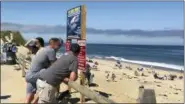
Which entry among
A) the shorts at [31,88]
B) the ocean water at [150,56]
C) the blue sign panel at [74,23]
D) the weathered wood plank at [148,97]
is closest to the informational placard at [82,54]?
the blue sign panel at [74,23]

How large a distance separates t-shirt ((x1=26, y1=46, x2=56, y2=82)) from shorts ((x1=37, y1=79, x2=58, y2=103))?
556mm

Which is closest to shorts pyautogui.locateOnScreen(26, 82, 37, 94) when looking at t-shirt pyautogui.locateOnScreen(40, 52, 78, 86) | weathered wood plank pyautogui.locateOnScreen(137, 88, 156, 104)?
t-shirt pyautogui.locateOnScreen(40, 52, 78, 86)

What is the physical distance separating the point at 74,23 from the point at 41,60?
2.99 m

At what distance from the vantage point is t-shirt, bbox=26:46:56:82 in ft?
20.4

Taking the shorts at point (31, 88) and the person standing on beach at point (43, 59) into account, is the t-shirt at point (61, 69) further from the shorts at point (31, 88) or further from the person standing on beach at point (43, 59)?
the shorts at point (31, 88)

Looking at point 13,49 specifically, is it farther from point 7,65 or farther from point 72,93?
point 72,93

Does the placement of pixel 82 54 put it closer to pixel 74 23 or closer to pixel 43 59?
pixel 74 23

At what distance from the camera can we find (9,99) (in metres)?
9.34

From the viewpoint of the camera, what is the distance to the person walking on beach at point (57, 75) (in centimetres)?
548

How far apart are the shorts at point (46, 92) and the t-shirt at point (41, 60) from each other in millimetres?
556

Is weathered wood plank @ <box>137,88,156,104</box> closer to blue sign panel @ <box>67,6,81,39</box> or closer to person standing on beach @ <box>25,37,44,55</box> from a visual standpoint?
person standing on beach @ <box>25,37,44,55</box>

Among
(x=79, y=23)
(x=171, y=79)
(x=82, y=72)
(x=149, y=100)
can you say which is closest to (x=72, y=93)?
(x=82, y=72)

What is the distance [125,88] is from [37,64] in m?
8.37

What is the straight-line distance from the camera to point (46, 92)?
577cm
